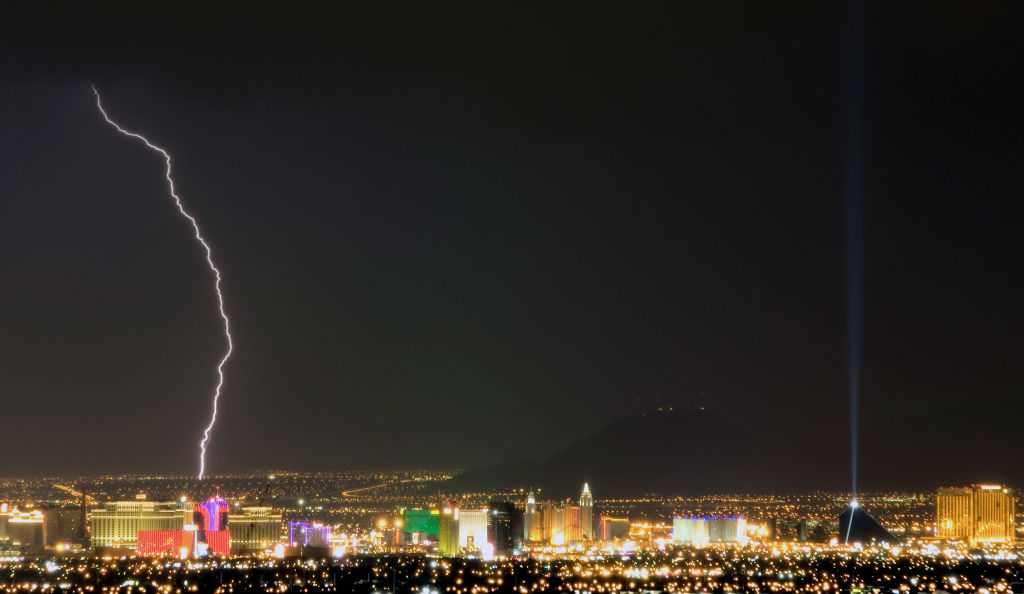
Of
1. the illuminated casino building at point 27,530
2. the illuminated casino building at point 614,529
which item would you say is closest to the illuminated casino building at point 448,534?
the illuminated casino building at point 614,529

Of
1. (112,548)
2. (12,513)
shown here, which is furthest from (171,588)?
(12,513)

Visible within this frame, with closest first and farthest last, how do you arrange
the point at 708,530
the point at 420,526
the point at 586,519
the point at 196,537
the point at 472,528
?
1. the point at 196,537
2. the point at 472,528
3. the point at 708,530
4. the point at 420,526
5. the point at 586,519

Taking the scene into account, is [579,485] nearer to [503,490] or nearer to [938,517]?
[503,490]

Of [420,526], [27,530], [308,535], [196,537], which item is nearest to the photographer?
[196,537]

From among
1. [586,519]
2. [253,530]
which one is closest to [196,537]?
[253,530]

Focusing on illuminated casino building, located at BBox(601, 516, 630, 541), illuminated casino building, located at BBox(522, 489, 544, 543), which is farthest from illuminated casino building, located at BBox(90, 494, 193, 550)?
illuminated casino building, located at BBox(601, 516, 630, 541)

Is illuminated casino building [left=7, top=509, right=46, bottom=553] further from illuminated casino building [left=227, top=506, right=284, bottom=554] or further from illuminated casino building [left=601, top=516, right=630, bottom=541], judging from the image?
illuminated casino building [left=601, top=516, right=630, bottom=541]

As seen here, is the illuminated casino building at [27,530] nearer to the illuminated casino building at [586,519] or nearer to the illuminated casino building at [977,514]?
the illuminated casino building at [586,519]

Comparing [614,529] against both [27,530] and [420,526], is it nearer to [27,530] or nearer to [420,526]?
[420,526]

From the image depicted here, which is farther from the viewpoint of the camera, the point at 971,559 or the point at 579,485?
the point at 579,485
